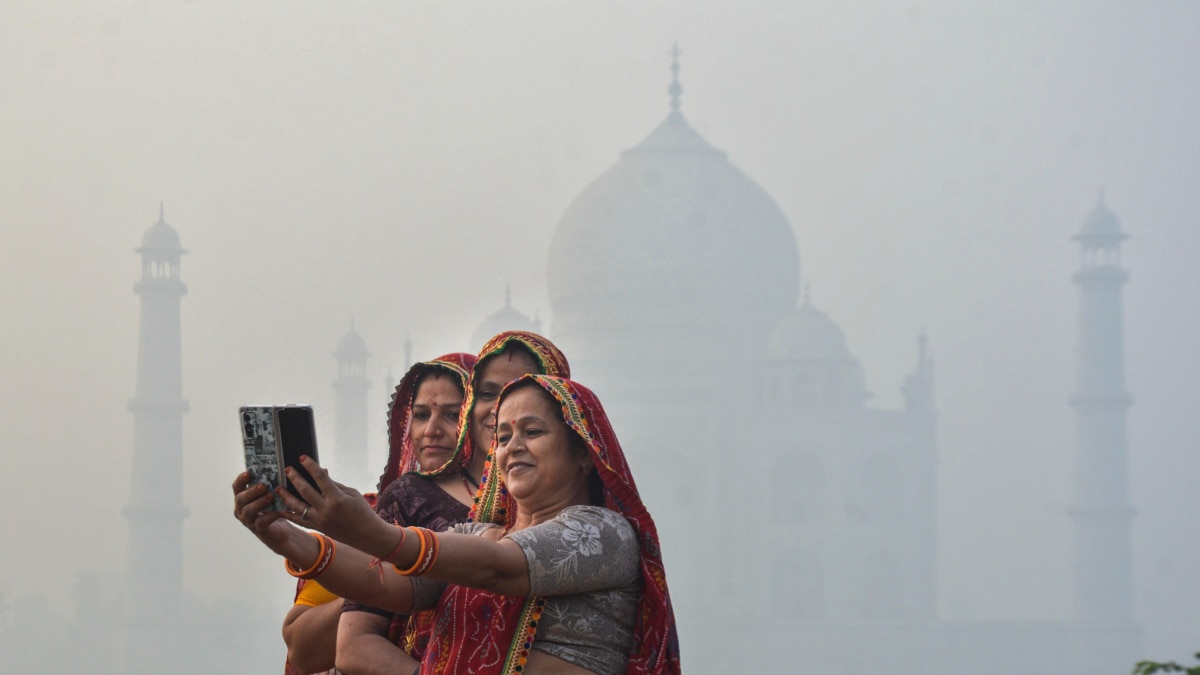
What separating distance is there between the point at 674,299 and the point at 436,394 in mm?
18278

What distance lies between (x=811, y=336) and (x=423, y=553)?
1730 cm

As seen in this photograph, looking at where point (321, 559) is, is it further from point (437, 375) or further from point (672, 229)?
point (672, 229)

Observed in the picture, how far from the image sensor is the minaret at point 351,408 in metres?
16.3

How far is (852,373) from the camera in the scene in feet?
60.1

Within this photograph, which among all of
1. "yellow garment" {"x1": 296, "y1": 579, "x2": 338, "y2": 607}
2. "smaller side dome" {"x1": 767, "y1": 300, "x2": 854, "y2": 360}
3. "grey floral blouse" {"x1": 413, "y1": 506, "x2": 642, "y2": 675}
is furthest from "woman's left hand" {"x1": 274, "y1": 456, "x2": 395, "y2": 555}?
"smaller side dome" {"x1": 767, "y1": 300, "x2": 854, "y2": 360}

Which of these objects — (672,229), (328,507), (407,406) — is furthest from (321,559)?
(672,229)

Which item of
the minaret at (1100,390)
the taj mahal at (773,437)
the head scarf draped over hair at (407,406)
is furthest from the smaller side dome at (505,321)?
the head scarf draped over hair at (407,406)

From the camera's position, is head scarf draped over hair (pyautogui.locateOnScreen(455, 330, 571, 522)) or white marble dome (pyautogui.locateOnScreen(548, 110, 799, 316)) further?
white marble dome (pyautogui.locateOnScreen(548, 110, 799, 316))

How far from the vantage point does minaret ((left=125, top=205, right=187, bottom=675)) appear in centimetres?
1569

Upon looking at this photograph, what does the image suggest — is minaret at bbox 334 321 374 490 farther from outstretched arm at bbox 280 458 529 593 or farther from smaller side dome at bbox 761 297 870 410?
outstretched arm at bbox 280 458 529 593

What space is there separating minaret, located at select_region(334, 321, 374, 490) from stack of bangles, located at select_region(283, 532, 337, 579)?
15.2 metres

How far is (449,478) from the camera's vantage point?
5.16ft

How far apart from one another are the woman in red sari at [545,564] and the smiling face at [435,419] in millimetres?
354

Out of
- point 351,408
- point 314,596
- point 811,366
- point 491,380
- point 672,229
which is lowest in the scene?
point 314,596
